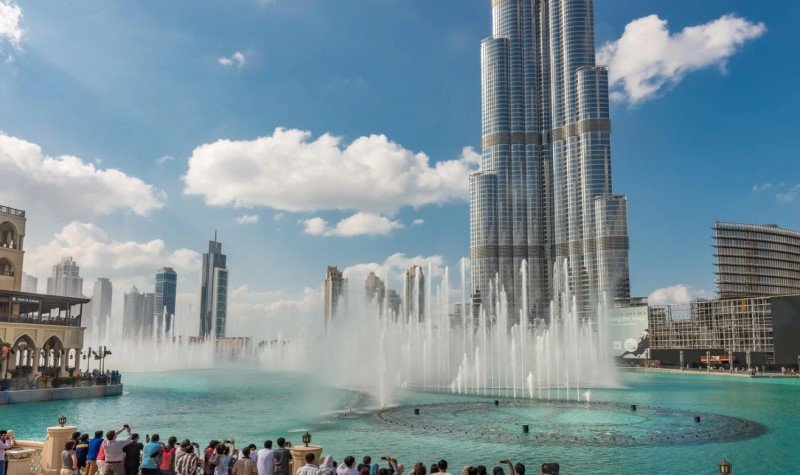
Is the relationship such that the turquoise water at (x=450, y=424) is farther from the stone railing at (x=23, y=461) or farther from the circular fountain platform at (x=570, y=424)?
the stone railing at (x=23, y=461)

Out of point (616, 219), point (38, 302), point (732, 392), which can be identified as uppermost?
Answer: point (616, 219)

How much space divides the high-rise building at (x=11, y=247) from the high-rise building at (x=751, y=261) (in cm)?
13742

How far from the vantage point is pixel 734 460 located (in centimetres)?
2661

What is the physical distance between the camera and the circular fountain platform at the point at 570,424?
3119 cm

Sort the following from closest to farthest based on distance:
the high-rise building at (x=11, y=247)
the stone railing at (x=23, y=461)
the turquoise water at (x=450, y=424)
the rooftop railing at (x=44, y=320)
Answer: the stone railing at (x=23, y=461)
the turquoise water at (x=450, y=424)
the rooftop railing at (x=44, y=320)
the high-rise building at (x=11, y=247)

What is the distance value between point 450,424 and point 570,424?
7263 millimetres

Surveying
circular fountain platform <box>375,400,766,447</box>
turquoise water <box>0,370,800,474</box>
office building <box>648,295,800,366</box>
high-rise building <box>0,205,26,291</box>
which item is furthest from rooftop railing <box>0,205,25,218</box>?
office building <box>648,295,800,366</box>

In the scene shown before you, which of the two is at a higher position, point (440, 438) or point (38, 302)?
point (38, 302)

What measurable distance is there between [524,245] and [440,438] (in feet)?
554

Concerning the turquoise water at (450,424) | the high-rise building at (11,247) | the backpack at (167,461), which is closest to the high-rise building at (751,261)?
the turquoise water at (450,424)

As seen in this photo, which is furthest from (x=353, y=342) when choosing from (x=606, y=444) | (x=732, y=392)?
(x=606, y=444)

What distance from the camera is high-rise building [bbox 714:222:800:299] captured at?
142 meters

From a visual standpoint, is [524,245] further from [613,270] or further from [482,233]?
[613,270]

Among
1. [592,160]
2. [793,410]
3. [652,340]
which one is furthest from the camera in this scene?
[592,160]
